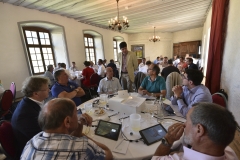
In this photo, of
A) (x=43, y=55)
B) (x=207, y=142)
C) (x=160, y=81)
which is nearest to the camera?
(x=207, y=142)

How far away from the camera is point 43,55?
5.32 metres

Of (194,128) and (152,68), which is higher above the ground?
(152,68)

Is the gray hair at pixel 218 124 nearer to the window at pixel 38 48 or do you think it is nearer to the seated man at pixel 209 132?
the seated man at pixel 209 132

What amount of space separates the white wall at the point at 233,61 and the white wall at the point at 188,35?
794 cm

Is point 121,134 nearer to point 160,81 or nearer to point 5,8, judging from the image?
point 160,81

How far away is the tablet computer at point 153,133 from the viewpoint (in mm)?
1010

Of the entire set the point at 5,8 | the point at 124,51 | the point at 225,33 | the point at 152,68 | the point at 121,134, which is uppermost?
the point at 5,8

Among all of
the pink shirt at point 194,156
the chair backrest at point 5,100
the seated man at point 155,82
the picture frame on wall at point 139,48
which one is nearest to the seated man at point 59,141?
the pink shirt at point 194,156

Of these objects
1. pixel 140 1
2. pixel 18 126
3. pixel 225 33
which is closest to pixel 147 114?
pixel 18 126

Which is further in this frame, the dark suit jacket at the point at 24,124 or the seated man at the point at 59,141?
the dark suit jacket at the point at 24,124

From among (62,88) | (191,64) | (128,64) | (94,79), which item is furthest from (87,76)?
(191,64)

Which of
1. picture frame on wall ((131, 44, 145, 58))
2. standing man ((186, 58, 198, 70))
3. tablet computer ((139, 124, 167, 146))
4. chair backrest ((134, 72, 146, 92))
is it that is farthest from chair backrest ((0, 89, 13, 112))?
picture frame on wall ((131, 44, 145, 58))

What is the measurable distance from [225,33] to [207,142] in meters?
3.23

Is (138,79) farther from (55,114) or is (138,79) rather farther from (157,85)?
(55,114)
